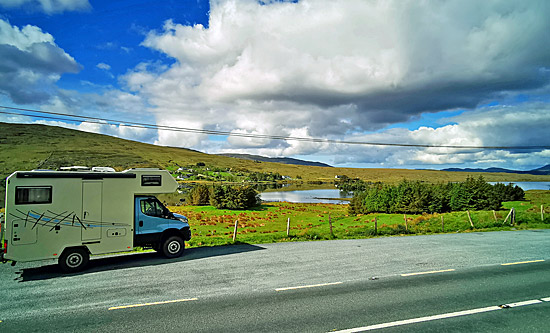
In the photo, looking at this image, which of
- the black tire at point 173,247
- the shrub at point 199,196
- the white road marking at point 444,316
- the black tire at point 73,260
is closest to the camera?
the white road marking at point 444,316

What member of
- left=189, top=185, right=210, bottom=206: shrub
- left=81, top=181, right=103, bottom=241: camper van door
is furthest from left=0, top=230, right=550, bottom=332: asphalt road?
left=189, top=185, right=210, bottom=206: shrub

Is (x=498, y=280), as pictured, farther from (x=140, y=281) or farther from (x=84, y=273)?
(x=84, y=273)

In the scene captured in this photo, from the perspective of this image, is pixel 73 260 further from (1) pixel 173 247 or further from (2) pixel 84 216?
(1) pixel 173 247

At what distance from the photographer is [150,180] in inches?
573

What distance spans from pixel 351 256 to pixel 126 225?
33.6ft

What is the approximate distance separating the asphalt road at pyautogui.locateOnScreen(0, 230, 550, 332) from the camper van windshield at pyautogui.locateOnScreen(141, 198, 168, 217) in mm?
2120

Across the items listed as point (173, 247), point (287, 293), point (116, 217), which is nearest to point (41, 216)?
point (116, 217)

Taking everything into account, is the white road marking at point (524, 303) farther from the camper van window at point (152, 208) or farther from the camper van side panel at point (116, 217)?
the camper van side panel at point (116, 217)

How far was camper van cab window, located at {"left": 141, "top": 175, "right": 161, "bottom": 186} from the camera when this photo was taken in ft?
47.4

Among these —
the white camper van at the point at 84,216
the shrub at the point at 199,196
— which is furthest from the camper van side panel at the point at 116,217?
the shrub at the point at 199,196

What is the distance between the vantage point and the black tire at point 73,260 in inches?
497

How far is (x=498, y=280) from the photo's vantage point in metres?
10.6

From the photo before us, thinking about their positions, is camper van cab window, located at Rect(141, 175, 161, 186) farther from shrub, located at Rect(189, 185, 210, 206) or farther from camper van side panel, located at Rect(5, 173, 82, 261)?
shrub, located at Rect(189, 185, 210, 206)

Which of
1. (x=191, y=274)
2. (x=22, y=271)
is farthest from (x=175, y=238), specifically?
(x=22, y=271)
